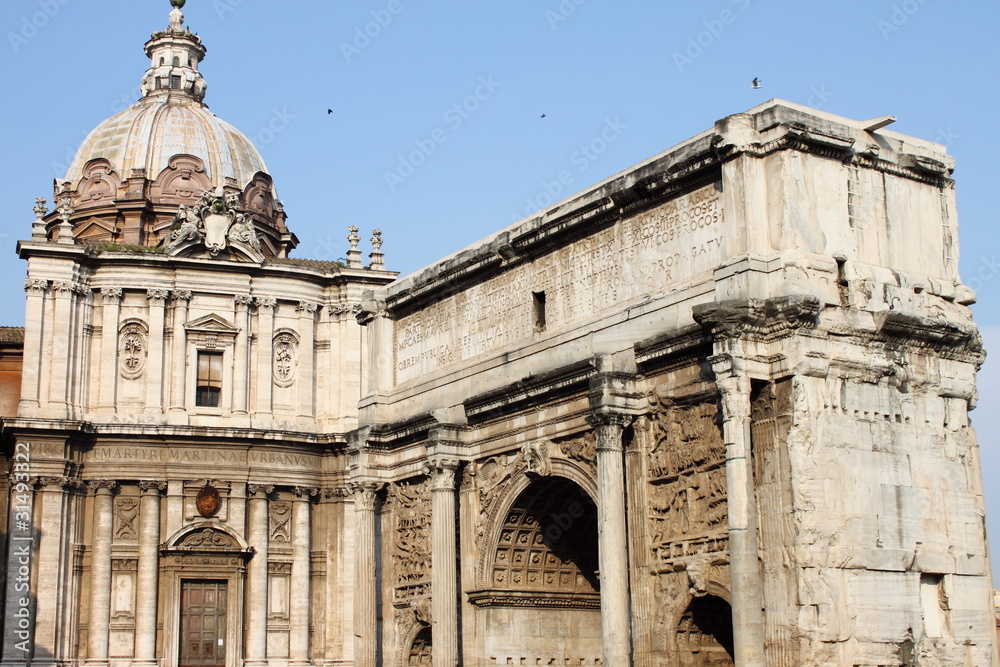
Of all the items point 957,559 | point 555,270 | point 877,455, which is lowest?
point 957,559

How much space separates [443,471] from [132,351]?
1510 centimetres

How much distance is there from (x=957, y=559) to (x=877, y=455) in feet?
6.87

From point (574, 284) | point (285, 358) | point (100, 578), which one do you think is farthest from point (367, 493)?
point (285, 358)

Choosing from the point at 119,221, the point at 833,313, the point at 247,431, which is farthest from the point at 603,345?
the point at 119,221

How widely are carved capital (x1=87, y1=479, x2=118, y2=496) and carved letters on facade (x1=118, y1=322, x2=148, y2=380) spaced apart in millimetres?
2923

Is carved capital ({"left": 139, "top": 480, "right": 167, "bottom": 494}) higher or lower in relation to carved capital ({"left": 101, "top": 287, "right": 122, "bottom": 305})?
lower

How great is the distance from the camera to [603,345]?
23.2m

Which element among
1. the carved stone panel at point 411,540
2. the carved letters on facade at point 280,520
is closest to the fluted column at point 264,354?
the carved letters on facade at point 280,520

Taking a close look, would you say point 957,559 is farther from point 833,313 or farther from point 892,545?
point 833,313

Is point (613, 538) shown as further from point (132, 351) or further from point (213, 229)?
point (213, 229)

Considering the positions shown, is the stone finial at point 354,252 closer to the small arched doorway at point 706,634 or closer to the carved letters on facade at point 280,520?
the carved letters on facade at point 280,520

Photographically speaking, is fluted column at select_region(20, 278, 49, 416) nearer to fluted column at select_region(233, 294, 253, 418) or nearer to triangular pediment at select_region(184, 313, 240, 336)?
triangular pediment at select_region(184, 313, 240, 336)

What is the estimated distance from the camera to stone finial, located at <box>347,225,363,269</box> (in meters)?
41.3

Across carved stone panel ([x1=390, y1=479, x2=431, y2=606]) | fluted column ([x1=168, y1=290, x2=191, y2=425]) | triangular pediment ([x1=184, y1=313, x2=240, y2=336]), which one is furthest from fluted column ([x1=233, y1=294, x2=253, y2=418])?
carved stone panel ([x1=390, y1=479, x2=431, y2=606])
